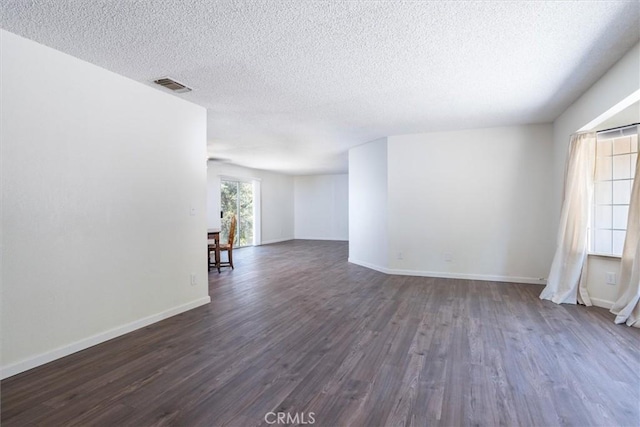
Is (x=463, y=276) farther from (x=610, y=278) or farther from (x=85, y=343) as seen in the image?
(x=85, y=343)

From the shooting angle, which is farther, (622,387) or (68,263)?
(68,263)

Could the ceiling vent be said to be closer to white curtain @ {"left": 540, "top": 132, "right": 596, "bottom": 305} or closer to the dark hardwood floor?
the dark hardwood floor

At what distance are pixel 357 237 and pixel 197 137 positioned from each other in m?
3.86

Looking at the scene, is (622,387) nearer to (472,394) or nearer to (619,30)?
(472,394)

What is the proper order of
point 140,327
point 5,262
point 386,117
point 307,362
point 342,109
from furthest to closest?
point 386,117 < point 342,109 < point 140,327 < point 307,362 < point 5,262

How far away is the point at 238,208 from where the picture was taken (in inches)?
369

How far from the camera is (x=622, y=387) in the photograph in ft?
6.50

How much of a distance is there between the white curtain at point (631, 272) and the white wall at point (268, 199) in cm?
778

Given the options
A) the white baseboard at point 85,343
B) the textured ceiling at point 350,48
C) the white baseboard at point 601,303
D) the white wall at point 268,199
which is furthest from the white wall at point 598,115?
the white wall at point 268,199

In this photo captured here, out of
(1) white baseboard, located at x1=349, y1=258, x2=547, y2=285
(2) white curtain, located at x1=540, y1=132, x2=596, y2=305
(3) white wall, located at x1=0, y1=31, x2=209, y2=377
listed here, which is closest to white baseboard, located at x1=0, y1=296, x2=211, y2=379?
(3) white wall, located at x1=0, y1=31, x2=209, y2=377

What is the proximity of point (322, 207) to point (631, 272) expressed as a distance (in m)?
8.84

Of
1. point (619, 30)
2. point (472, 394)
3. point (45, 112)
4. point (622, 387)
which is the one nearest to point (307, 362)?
point (472, 394)

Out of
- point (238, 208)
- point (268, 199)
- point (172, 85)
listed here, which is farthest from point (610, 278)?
point (268, 199)

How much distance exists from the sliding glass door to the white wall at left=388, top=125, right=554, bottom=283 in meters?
5.11
